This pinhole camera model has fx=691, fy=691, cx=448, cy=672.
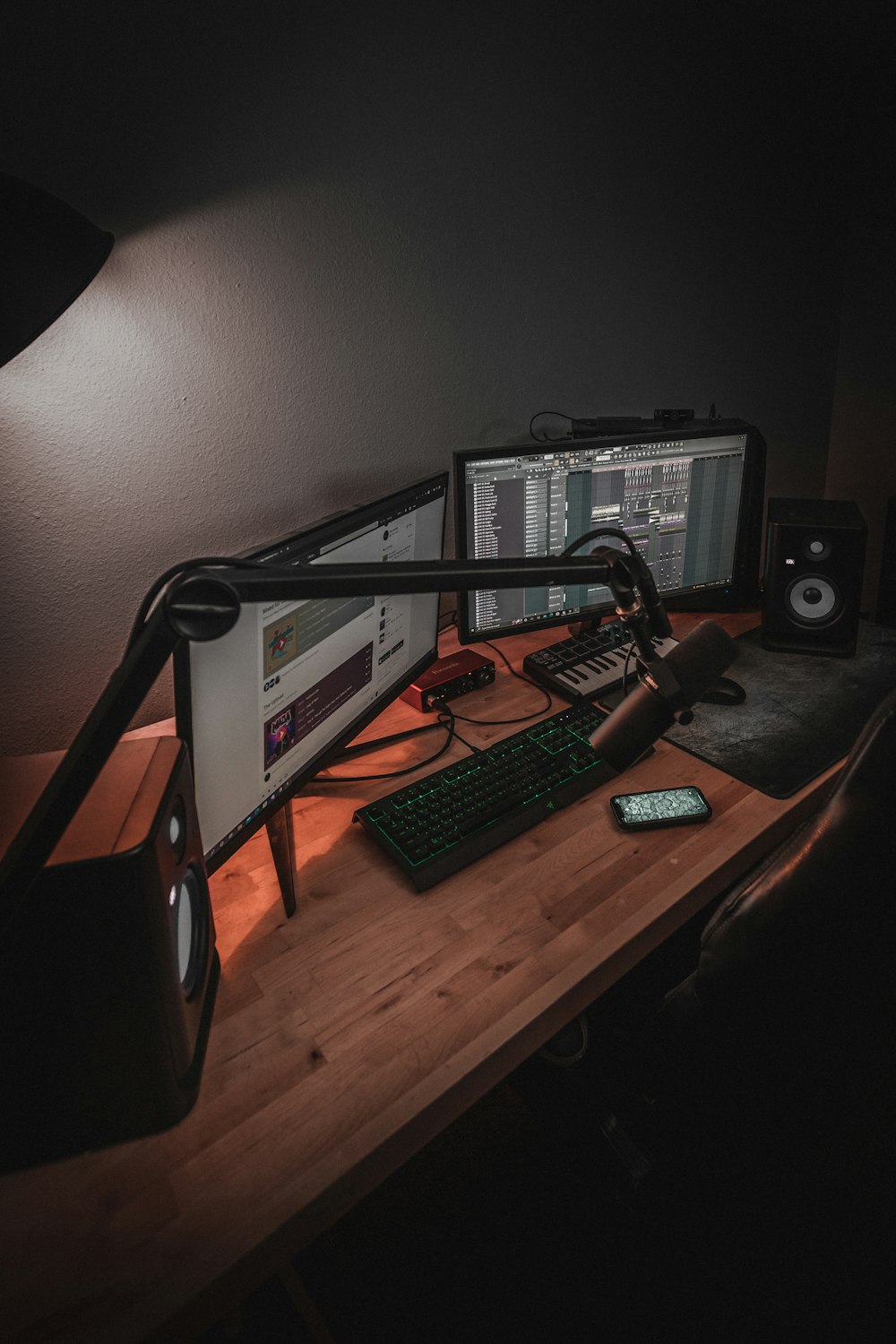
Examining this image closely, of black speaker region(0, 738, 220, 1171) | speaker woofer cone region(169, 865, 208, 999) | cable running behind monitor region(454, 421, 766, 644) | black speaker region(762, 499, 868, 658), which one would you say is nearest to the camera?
black speaker region(0, 738, 220, 1171)

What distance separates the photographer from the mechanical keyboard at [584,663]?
1367 mm

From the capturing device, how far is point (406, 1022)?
763 mm

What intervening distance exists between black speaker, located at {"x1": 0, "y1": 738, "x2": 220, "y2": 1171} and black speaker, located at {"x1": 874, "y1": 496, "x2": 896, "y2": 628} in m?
2.51

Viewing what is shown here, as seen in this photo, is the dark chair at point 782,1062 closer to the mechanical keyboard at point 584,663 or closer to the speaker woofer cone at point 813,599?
the mechanical keyboard at point 584,663

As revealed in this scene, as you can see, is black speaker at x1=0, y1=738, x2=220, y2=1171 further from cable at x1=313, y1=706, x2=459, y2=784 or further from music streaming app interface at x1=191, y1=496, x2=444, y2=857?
cable at x1=313, y1=706, x2=459, y2=784

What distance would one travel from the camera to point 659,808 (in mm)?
1044

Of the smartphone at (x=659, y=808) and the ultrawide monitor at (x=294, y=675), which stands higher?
the ultrawide monitor at (x=294, y=675)

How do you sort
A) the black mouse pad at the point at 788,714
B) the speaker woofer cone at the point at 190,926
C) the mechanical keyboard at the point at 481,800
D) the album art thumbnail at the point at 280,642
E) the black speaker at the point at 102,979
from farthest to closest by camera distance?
1. the black mouse pad at the point at 788,714
2. the mechanical keyboard at the point at 481,800
3. the album art thumbnail at the point at 280,642
4. the speaker woofer cone at the point at 190,926
5. the black speaker at the point at 102,979

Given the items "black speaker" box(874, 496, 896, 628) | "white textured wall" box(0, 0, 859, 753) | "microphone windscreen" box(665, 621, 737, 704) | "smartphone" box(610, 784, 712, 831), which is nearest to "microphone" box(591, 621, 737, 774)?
"microphone windscreen" box(665, 621, 737, 704)

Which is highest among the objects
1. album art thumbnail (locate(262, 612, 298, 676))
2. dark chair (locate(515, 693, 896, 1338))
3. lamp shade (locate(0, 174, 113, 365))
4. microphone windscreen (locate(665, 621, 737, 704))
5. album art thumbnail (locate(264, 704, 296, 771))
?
lamp shade (locate(0, 174, 113, 365))

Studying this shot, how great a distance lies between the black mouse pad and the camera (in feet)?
3.76

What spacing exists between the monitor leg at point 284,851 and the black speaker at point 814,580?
3.72ft

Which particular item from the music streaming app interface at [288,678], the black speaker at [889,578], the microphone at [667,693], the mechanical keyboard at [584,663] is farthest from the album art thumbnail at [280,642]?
the black speaker at [889,578]

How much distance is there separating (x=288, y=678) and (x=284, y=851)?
0.23 meters
